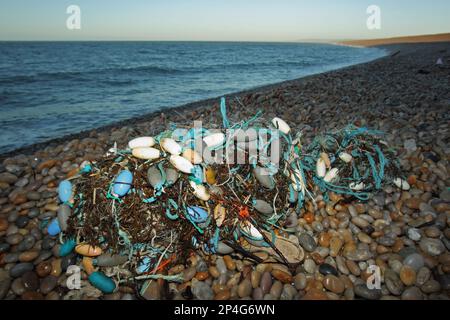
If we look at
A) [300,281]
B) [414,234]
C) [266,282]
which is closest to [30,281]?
[266,282]

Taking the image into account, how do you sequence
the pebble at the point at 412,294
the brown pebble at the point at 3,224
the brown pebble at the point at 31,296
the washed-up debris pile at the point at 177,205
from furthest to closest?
the brown pebble at the point at 3,224, the washed-up debris pile at the point at 177,205, the brown pebble at the point at 31,296, the pebble at the point at 412,294

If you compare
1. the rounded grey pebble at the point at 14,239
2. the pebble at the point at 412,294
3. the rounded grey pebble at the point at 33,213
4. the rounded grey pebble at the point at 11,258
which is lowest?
the pebble at the point at 412,294

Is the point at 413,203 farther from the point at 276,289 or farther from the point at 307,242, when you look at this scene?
the point at 276,289

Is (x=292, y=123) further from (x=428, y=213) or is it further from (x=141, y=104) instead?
(x=141, y=104)

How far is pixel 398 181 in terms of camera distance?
3.22 meters

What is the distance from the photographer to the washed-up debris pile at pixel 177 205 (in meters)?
2.37

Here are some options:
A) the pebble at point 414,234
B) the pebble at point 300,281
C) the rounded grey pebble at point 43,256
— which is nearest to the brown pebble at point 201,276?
the pebble at point 300,281

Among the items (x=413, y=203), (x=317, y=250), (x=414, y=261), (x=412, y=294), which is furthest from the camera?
(x=413, y=203)

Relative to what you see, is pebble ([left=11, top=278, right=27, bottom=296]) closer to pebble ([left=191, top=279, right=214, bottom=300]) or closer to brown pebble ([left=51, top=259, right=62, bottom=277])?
brown pebble ([left=51, top=259, right=62, bottom=277])

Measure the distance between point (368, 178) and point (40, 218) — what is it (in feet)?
12.0

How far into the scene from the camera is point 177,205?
2.41 m

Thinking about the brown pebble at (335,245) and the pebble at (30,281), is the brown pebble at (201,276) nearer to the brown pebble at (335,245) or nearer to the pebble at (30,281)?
the brown pebble at (335,245)
